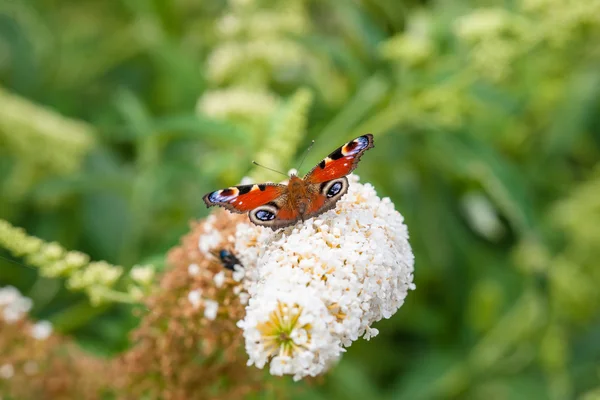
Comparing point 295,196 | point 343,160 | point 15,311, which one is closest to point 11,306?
point 15,311

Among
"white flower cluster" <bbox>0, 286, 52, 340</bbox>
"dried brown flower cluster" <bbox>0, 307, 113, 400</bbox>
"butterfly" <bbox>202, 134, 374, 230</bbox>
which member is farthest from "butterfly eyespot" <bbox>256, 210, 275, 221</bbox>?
"white flower cluster" <bbox>0, 286, 52, 340</bbox>

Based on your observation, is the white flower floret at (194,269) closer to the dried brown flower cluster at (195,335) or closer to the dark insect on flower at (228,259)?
the dried brown flower cluster at (195,335)

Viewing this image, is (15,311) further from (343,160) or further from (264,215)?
(343,160)

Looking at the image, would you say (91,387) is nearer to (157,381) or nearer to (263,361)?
(157,381)

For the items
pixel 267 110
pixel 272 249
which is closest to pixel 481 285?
pixel 267 110

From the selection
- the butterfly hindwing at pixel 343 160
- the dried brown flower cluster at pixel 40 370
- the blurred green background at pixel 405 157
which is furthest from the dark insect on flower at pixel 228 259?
the blurred green background at pixel 405 157

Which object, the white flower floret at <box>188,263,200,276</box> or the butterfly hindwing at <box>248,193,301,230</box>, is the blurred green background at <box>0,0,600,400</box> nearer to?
the white flower floret at <box>188,263,200,276</box>
